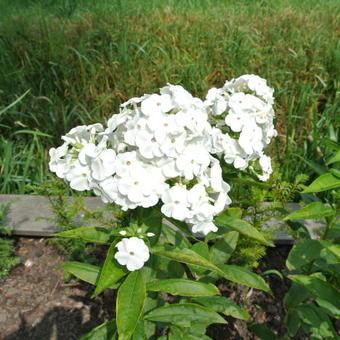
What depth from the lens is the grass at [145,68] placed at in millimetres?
2703

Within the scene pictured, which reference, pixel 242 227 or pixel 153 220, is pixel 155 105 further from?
pixel 242 227

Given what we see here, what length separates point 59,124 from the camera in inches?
112

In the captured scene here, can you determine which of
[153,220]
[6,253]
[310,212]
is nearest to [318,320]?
[310,212]

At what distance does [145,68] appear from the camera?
3.29 m

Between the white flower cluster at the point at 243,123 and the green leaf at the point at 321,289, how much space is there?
351mm

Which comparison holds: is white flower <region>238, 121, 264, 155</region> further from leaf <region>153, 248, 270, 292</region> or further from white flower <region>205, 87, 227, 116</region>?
leaf <region>153, 248, 270, 292</region>

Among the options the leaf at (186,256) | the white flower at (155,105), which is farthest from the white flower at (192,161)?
the leaf at (186,256)

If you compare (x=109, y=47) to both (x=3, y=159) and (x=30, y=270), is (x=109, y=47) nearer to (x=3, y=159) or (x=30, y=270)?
(x=3, y=159)

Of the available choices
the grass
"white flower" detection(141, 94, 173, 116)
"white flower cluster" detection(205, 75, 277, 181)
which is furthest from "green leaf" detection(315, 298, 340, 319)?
the grass

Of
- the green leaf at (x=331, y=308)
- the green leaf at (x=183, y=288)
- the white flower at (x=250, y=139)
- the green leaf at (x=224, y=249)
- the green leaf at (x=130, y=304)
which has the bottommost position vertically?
the green leaf at (x=224, y=249)

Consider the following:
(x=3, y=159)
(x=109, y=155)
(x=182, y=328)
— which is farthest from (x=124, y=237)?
(x=3, y=159)

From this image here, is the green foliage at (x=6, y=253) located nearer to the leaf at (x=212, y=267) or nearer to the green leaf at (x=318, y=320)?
the leaf at (x=212, y=267)

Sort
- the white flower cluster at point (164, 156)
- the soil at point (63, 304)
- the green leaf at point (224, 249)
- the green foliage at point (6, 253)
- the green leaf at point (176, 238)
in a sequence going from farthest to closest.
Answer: the green foliage at point (6, 253) → the soil at point (63, 304) → the green leaf at point (224, 249) → the green leaf at point (176, 238) → the white flower cluster at point (164, 156)

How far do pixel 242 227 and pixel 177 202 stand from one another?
0.31 m
